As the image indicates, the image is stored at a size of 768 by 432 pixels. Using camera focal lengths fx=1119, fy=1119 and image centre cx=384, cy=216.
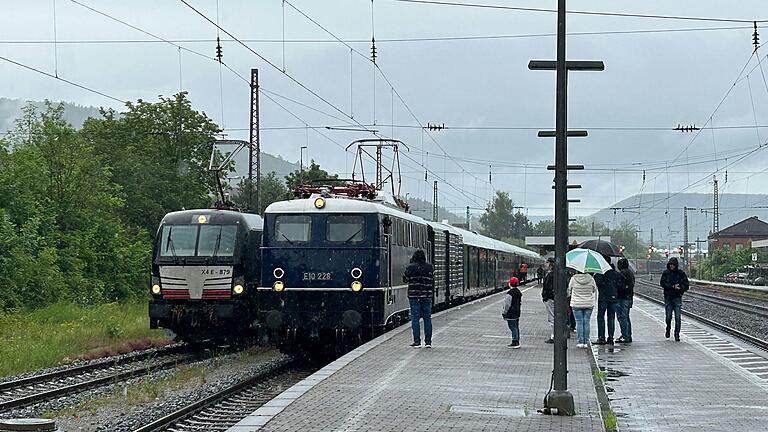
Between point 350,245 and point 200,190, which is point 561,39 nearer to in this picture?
point 350,245

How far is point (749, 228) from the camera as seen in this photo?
14538cm

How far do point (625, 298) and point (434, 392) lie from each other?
9.43m

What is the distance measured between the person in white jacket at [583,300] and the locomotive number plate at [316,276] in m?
4.53

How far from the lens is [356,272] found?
21.1 m

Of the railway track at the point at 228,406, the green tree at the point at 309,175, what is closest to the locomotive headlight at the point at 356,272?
the railway track at the point at 228,406

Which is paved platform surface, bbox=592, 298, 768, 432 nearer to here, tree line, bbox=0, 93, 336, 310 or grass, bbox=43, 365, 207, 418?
grass, bbox=43, 365, 207, 418

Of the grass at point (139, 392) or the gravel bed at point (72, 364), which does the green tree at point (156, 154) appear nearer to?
the gravel bed at point (72, 364)

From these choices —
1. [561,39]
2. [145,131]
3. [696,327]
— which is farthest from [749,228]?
[561,39]

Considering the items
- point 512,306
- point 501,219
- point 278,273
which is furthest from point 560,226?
point 501,219

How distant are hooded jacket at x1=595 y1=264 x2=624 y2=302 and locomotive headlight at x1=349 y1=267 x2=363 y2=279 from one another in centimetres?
477

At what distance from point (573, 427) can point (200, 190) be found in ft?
123

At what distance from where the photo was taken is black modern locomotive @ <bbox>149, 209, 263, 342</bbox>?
2264 centimetres

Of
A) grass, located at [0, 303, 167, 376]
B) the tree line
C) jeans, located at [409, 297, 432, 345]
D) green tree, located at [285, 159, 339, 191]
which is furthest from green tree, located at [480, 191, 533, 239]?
jeans, located at [409, 297, 432, 345]

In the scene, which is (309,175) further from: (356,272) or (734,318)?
(356,272)
